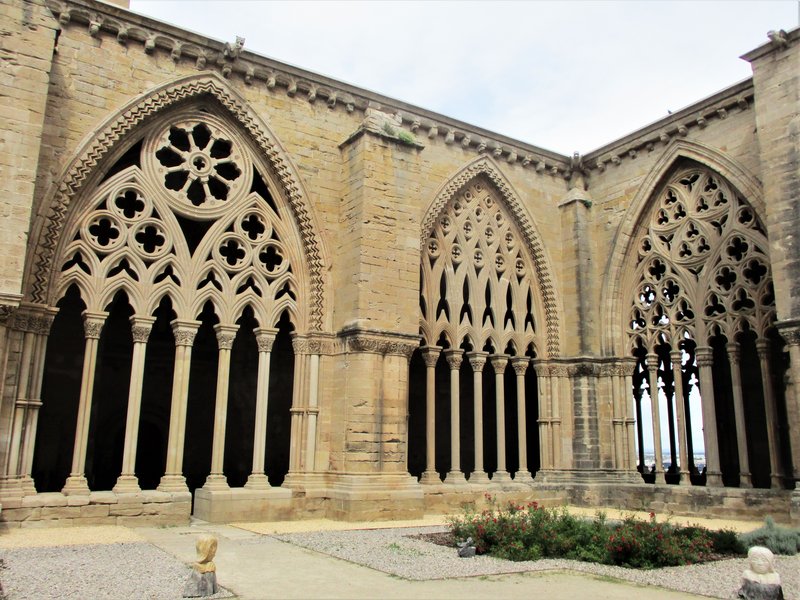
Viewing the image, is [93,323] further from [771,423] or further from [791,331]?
[771,423]

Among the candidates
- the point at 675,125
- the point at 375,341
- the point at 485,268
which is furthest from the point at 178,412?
the point at 675,125

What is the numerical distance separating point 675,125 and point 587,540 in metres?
10.1

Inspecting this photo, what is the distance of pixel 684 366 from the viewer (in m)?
17.9

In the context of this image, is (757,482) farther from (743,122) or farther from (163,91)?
(163,91)

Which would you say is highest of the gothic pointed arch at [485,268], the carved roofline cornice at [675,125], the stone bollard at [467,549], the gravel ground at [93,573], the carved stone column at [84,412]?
the carved roofline cornice at [675,125]

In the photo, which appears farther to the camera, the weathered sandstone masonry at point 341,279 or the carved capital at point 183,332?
the carved capital at point 183,332

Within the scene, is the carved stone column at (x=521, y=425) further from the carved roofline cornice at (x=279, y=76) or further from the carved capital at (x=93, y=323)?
the carved capital at (x=93, y=323)

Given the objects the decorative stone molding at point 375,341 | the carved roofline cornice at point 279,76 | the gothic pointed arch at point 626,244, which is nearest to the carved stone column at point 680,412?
the gothic pointed arch at point 626,244

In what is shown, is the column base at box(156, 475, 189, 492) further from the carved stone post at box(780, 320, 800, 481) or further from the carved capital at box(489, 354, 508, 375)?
the carved stone post at box(780, 320, 800, 481)

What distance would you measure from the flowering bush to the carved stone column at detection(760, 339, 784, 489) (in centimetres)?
470

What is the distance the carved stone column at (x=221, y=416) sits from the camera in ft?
40.5

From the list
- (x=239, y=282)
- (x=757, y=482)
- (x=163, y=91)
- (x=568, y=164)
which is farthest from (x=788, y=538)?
(x=163, y=91)

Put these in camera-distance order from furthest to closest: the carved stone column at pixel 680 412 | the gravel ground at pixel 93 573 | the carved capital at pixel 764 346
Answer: the carved stone column at pixel 680 412
the carved capital at pixel 764 346
the gravel ground at pixel 93 573

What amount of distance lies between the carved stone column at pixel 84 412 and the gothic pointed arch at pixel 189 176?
29.8 inches
